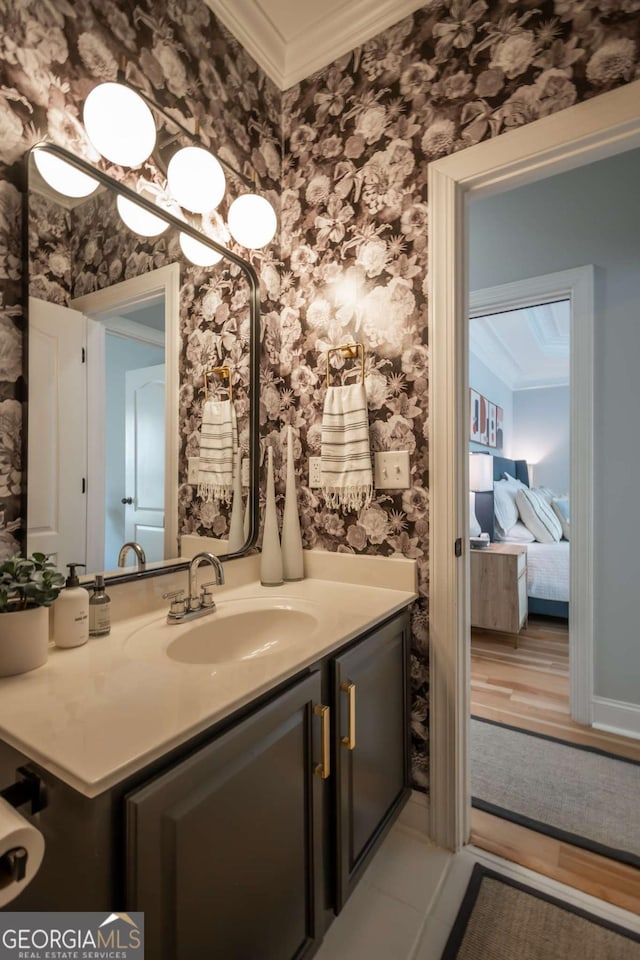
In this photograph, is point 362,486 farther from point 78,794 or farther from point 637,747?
point 637,747

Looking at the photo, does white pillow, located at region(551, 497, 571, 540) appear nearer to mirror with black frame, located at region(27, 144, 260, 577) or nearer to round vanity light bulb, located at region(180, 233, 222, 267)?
mirror with black frame, located at region(27, 144, 260, 577)

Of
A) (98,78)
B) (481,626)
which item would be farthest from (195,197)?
(481,626)

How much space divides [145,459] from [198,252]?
2.30 feet

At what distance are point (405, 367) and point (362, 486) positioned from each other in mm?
420

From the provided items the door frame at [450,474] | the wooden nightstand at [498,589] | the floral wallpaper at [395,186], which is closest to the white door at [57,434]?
the floral wallpaper at [395,186]

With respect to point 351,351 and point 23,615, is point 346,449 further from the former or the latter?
point 23,615

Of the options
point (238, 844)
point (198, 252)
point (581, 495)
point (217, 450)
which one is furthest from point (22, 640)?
point (581, 495)

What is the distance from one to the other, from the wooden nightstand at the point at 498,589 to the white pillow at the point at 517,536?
65 centimetres

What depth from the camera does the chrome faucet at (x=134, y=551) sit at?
1276mm

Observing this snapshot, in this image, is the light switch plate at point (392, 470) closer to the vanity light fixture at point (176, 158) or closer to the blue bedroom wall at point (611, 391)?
the vanity light fixture at point (176, 158)

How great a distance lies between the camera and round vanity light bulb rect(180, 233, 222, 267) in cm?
146

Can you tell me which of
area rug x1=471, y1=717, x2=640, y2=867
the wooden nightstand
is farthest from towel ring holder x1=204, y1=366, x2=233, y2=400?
the wooden nightstand

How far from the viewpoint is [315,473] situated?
1754mm

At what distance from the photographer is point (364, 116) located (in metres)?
1.63
